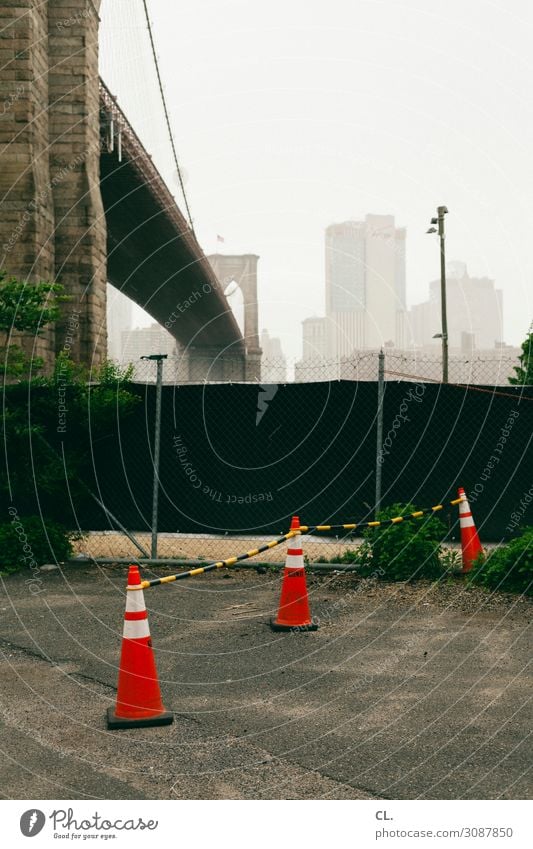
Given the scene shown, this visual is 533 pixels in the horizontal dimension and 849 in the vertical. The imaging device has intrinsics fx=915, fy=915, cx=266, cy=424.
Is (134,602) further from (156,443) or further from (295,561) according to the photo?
(156,443)

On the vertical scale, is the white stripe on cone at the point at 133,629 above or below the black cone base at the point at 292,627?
above

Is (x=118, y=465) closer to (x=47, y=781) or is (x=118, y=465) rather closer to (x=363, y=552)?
(x=363, y=552)

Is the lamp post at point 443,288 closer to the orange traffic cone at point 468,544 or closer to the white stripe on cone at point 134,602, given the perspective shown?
the orange traffic cone at point 468,544

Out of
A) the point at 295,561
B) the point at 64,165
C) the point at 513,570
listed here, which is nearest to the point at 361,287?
the point at 64,165

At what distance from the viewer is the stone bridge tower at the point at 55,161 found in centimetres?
2152

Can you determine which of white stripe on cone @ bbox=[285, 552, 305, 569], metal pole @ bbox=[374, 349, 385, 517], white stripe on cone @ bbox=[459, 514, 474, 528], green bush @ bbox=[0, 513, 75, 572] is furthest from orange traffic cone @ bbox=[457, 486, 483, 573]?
green bush @ bbox=[0, 513, 75, 572]

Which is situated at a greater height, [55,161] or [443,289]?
[55,161]

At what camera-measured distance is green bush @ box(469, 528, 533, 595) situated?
8.27 meters

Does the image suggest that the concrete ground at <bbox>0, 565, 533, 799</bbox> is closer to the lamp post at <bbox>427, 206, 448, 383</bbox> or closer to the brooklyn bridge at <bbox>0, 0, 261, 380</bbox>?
the brooklyn bridge at <bbox>0, 0, 261, 380</bbox>

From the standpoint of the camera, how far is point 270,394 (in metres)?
10.8

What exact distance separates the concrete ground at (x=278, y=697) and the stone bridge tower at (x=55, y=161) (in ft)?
49.8

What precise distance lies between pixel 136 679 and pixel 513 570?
14.4ft

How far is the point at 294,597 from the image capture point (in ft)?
23.4

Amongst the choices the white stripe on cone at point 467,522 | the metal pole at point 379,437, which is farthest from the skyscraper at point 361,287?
the white stripe on cone at point 467,522
